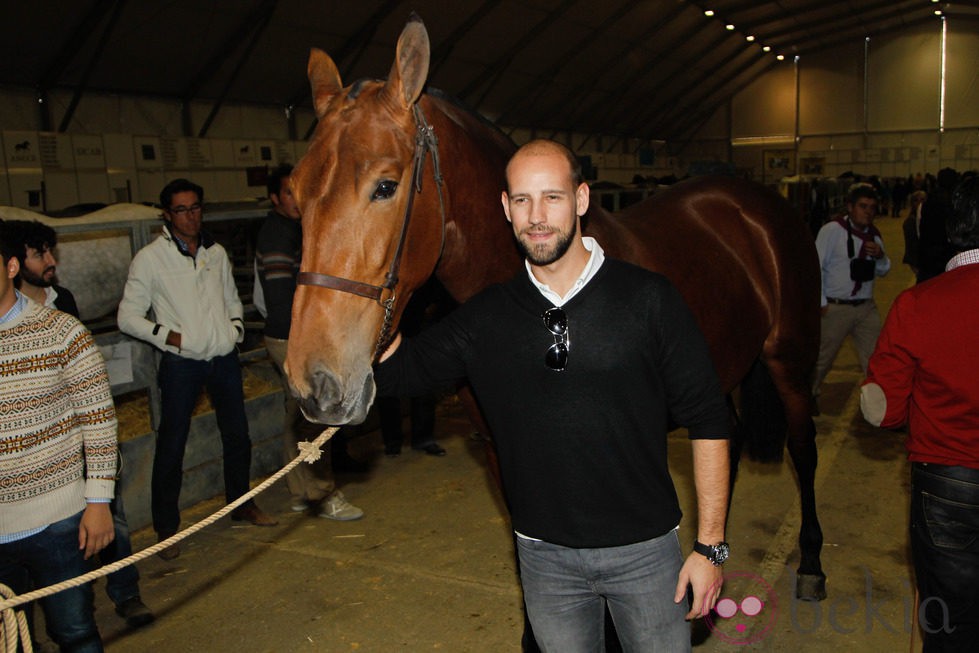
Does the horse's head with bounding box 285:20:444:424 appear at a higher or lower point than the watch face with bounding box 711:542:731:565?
higher

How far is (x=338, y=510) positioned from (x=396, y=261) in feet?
10.3

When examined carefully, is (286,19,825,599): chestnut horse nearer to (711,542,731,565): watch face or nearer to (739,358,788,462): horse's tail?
(739,358,788,462): horse's tail

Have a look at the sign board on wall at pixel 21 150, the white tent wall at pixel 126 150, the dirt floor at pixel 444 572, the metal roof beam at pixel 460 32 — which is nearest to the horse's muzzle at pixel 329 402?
the dirt floor at pixel 444 572

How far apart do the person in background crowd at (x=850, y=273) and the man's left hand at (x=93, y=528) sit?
5.07 meters

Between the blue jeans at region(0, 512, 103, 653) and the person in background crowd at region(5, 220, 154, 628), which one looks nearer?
the blue jeans at region(0, 512, 103, 653)

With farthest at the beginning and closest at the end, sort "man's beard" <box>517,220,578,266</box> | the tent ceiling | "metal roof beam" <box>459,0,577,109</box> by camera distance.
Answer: "metal roof beam" <box>459,0,577,109</box>
the tent ceiling
"man's beard" <box>517,220,578,266</box>

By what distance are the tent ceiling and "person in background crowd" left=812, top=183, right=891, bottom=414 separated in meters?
12.2

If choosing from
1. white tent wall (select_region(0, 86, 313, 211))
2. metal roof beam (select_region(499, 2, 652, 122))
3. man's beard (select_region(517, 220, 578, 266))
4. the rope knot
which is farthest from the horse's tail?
metal roof beam (select_region(499, 2, 652, 122))

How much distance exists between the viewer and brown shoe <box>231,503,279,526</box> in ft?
15.3

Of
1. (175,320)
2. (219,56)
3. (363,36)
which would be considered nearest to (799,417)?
(175,320)

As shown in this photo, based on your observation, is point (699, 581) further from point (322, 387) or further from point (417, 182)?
point (417, 182)

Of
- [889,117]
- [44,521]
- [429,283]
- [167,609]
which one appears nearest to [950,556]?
[429,283]

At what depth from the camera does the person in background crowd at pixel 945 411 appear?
80.6 inches

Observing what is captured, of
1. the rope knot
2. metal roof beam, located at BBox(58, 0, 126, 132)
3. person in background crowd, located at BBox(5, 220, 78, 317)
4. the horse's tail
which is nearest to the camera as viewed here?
the rope knot
